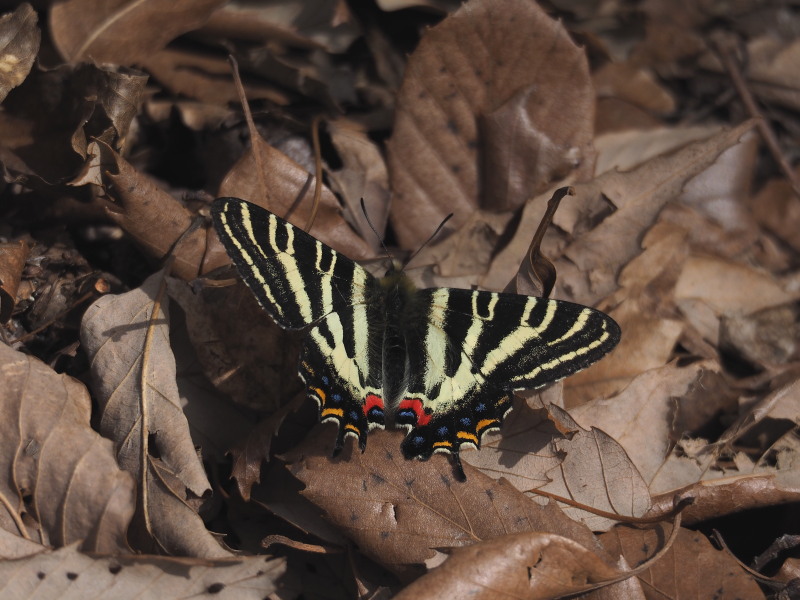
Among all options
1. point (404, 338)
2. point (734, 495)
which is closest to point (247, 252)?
point (404, 338)

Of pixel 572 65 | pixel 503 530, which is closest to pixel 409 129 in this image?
pixel 572 65

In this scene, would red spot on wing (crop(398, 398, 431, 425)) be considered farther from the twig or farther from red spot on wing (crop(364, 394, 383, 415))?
the twig

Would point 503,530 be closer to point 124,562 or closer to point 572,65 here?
point 124,562

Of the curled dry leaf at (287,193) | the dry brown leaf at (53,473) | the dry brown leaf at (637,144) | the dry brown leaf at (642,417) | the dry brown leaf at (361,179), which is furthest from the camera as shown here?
the dry brown leaf at (637,144)

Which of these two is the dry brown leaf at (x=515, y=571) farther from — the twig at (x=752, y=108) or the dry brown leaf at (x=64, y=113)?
the twig at (x=752, y=108)

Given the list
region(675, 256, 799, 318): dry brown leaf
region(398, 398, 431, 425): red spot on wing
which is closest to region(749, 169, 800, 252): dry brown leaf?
region(675, 256, 799, 318): dry brown leaf

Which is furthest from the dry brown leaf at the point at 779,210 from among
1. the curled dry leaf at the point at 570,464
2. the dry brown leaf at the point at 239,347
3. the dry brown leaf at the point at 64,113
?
the dry brown leaf at the point at 64,113

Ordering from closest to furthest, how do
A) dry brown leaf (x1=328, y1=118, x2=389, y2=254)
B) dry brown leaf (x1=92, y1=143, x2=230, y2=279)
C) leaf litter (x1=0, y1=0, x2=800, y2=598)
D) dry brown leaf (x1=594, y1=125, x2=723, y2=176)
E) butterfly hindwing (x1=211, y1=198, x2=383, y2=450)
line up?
1. leaf litter (x1=0, y1=0, x2=800, y2=598)
2. butterfly hindwing (x1=211, y1=198, x2=383, y2=450)
3. dry brown leaf (x1=92, y1=143, x2=230, y2=279)
4. dry brown leaf (x1=328, y1=118, x2=389, y2=254)
5. dry brown leaf (x1=594, y1=125, x2=723, y2=176)
